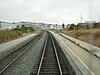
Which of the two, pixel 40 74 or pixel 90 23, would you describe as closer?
pixel 90 23

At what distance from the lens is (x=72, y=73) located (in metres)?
Result: 12.2

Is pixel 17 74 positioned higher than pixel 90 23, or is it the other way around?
pixel 90 23

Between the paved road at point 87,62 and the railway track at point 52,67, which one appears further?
the railway track at point 52,67

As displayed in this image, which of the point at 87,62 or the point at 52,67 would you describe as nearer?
the point at 52,67

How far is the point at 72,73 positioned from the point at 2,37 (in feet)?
98.0

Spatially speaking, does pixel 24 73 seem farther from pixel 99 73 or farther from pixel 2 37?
pixel 2 37

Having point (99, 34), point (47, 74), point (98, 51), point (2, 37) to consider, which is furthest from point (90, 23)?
point (2, 37)

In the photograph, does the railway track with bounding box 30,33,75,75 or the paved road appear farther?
the railway track with bounding box 30,33,75,75

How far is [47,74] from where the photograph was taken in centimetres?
1181

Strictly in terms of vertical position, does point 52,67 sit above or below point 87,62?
below

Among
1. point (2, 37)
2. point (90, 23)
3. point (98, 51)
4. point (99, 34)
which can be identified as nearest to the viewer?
point (90, 23)

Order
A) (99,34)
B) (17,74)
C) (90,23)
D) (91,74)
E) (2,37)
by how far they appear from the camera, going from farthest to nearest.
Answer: (2,37) < (99,34) < (17,74) < (91,74) < (90,23)

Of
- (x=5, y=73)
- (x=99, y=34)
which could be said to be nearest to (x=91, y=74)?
(x=5, y=73)

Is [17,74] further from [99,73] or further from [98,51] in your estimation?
[98,51]
